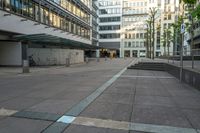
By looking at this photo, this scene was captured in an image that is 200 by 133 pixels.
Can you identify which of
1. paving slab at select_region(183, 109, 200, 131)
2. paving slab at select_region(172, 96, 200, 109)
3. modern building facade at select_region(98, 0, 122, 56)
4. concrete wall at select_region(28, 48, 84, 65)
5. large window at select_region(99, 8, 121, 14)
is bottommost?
paving slab at select_region(183, 109, 200, 131)

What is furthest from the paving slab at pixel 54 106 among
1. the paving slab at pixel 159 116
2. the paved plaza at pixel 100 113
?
the paving slab at pixel 159 116

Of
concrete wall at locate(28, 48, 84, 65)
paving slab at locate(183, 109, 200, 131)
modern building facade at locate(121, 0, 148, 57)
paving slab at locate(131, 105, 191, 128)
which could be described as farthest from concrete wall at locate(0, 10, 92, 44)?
modern building facade at locate(121, 0, 148, 57)

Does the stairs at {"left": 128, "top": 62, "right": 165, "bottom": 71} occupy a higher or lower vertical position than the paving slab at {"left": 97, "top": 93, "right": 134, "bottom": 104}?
higher

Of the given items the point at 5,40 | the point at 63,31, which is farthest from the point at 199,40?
the point at 5,40

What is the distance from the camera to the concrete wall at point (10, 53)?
28.3m

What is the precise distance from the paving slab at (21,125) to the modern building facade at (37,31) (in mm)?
19459

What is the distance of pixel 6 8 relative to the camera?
25609 millimetres

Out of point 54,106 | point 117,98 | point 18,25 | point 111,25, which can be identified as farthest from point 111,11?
point 54,106

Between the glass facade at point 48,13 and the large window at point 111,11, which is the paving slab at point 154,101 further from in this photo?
the large window at point 111,11

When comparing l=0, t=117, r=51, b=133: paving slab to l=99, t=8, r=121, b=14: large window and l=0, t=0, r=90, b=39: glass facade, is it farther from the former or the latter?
l=99, t=8, r=121, b=14: large window

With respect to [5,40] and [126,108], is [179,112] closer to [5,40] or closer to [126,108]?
[126,108]

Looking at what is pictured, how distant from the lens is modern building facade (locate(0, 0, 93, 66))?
1011 inches

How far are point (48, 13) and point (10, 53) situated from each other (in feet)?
35.4

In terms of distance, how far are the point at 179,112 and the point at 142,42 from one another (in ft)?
295
